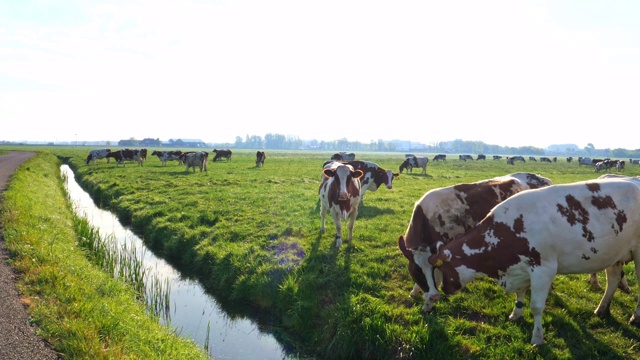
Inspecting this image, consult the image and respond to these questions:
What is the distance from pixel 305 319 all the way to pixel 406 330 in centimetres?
223

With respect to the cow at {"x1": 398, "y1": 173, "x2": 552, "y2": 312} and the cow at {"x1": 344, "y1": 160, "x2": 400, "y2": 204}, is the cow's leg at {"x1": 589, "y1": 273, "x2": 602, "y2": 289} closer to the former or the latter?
the cow at {"x1": 398, "y1": 173, "x2": 552, "y2": 312}

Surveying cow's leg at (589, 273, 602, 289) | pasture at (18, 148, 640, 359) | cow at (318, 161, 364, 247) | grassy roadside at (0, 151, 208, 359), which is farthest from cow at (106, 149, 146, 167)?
cow's leg at (589, 273, 602, 289)

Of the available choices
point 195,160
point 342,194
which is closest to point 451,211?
point 342,194

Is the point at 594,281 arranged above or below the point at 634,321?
above

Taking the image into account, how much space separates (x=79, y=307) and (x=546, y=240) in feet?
26.1

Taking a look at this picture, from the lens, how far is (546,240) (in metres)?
5.93

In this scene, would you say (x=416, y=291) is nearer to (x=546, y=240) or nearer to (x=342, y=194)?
(x=546, y=240)

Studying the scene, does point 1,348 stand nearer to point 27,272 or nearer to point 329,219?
point 27,272

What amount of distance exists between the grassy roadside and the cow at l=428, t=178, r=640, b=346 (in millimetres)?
5126

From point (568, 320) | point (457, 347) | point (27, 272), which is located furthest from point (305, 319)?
point (27, 272)

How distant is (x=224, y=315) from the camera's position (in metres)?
8.79

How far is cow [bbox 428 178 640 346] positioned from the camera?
19.6 feet

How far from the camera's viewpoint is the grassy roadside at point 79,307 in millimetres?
5621

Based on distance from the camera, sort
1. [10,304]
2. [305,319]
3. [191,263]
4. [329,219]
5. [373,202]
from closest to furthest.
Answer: [10,304]
[305,319]
[191,263]
[329,219]
[373,202]
